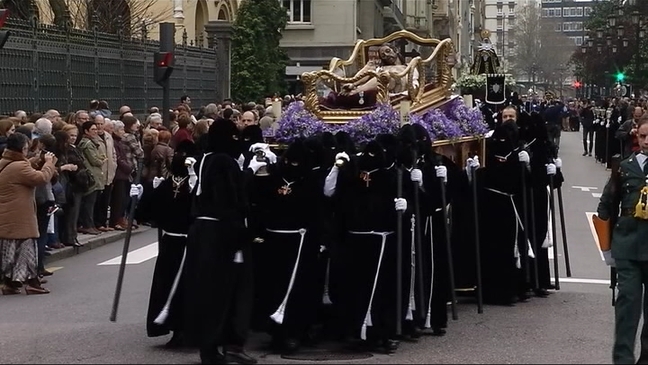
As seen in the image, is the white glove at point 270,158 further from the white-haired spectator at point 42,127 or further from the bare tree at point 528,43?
the bare tree at point 528,43

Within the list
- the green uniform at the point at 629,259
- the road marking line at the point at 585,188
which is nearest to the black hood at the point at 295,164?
the green uniform at the point at 629,259

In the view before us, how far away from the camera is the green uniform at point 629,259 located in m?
8.83

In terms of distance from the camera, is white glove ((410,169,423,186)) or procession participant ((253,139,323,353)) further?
white glove ((410,169,423,186))

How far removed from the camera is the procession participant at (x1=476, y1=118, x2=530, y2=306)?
41.7 ft

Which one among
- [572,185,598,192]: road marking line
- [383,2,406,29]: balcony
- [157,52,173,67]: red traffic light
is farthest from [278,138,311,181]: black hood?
[383,2,406,29]: balcony

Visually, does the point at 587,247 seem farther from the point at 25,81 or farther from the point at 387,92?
the point at 25,81

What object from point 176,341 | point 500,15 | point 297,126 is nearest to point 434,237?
point 297,126

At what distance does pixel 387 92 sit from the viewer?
494 inches

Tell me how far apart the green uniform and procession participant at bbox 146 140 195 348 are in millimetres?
3500

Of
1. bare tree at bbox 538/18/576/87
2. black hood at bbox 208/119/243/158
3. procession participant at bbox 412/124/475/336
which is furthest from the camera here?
bare tree at bbox 538/18/576/87

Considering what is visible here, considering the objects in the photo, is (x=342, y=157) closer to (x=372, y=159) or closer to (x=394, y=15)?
(x=372, y=159)

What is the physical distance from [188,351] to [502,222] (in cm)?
408

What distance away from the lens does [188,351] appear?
400 inches

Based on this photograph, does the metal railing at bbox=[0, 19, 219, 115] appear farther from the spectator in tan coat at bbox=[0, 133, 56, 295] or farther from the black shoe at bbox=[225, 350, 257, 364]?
the black shoe at bbox=[225, 350, 257, 364]
